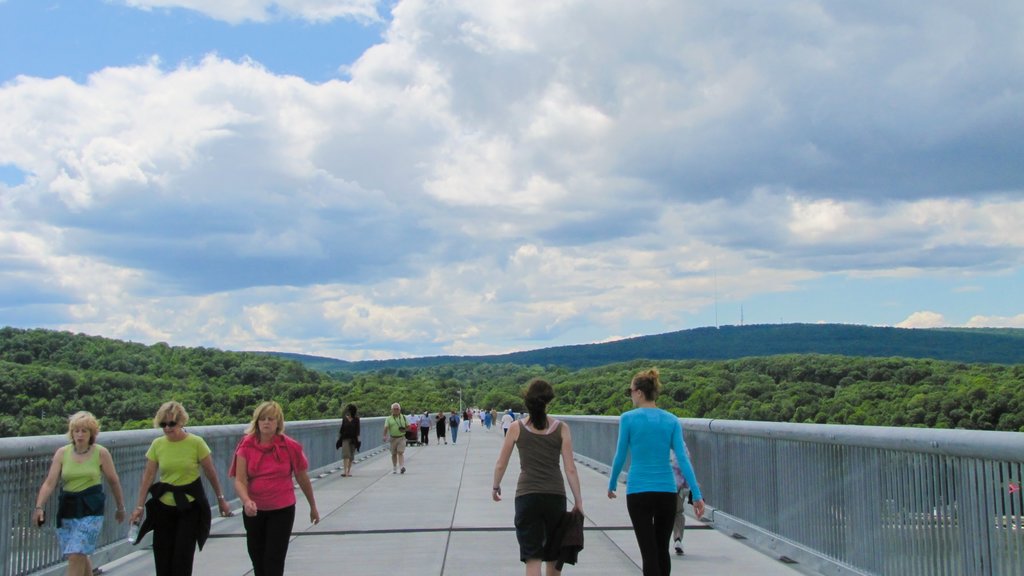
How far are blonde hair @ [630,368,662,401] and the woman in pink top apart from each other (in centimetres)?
240

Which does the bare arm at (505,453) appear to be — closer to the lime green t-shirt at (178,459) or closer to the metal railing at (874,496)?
the lime green t-shirt at (178,459)

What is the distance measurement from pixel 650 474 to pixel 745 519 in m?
5.07

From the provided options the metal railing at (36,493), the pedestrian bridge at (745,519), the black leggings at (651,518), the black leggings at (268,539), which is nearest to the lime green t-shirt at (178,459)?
the black leggings at (268,539)

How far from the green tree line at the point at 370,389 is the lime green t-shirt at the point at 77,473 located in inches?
2565

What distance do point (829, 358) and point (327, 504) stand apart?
135 meters

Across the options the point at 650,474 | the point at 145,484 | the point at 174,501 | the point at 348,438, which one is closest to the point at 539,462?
the point at 650,474

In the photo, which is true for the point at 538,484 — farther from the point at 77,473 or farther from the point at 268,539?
the point at 77,473

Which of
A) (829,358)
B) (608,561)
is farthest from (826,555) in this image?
(829,358)

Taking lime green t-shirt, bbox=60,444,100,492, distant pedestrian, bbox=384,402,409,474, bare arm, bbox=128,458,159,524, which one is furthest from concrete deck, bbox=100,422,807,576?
distant pedestrian, bbox=384,402,409,474

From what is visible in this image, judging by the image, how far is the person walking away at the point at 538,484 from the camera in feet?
24.6

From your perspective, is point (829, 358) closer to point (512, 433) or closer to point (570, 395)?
point (570, 395)

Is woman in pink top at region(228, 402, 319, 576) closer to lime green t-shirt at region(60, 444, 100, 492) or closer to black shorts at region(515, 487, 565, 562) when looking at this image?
lime green t-shirt at region(60, 444, 100, 492)

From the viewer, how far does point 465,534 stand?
12.8 metres

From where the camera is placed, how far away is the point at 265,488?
7668 mm
